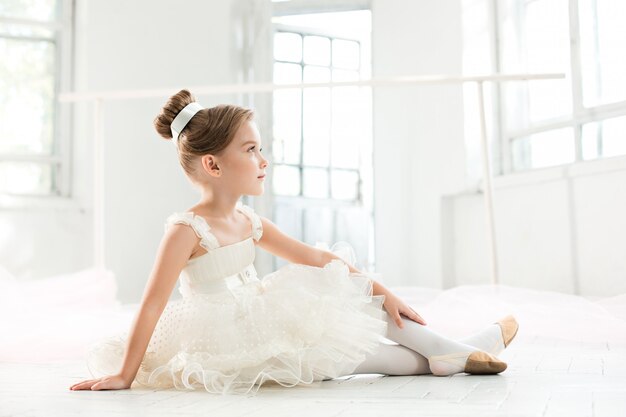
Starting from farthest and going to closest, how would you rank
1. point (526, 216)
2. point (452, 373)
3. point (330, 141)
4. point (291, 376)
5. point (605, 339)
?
point (330, 141) < point (526, 216) < point (605, 339) < point (452, 373) < point (291, 376)

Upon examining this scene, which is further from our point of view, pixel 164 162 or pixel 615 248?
pixel 164 162

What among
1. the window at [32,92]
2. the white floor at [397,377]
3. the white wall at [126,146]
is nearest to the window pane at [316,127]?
the white wall at [126,146]

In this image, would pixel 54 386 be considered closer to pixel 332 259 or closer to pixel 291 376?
pixel 291 376

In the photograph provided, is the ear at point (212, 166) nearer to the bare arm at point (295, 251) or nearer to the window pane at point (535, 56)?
the bare arm at point (295, 251)

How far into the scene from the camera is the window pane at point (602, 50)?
3285 millimetres

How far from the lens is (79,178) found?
4.06 meters

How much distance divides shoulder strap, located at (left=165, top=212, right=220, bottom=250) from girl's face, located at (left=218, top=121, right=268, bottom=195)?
109 mm

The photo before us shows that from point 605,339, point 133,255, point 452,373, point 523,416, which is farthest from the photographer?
point 133,255

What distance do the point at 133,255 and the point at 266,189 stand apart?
791 millimetres

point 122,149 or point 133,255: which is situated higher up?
point 122,149

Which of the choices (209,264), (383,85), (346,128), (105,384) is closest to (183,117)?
(209,264)

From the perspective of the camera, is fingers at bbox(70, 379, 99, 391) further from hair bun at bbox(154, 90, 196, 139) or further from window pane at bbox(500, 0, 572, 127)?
window pane at bbox(500, 0, 572, 127)

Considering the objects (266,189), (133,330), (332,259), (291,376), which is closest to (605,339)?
(332,259)

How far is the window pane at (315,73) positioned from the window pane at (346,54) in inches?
2.8
